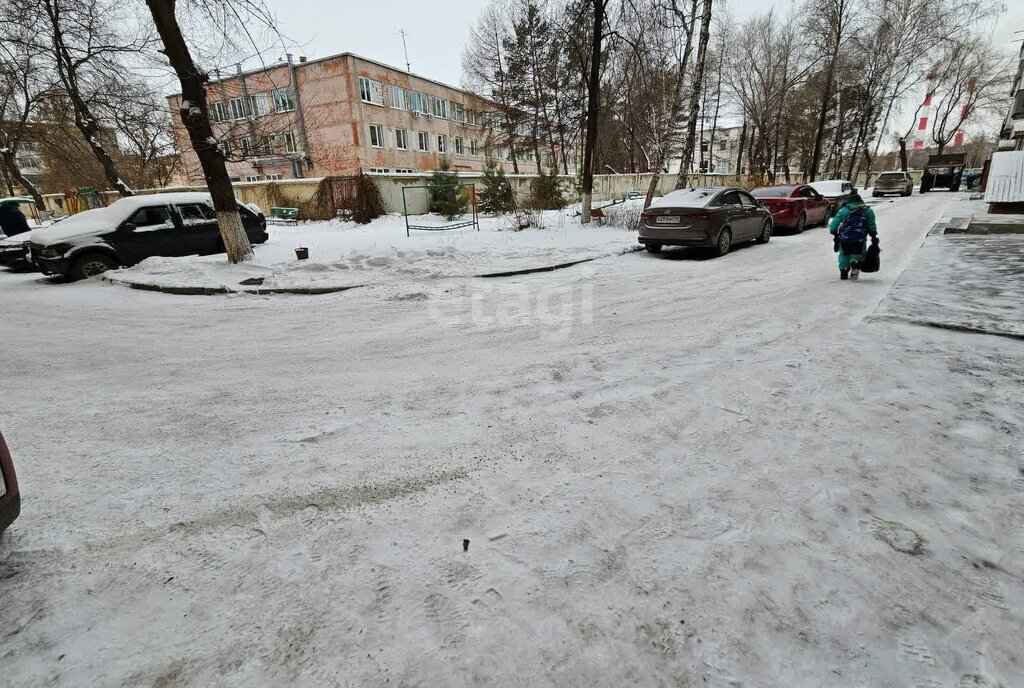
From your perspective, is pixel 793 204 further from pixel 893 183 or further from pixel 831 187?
pixel 893 183

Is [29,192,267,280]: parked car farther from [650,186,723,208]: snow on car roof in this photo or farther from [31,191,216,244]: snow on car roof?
[650,186,723,208]: snow on car roof

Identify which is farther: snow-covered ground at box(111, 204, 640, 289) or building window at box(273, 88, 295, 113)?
building window at box(273, 88, 295, 113)

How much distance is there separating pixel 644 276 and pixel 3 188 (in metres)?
52.4

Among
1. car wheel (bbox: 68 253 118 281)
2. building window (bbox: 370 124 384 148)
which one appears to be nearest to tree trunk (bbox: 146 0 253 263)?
car wheel (bbox: 68 253 118 281)

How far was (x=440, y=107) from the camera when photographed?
133 ft

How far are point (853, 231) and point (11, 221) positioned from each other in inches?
788

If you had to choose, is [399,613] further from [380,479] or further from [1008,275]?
[1008,275]

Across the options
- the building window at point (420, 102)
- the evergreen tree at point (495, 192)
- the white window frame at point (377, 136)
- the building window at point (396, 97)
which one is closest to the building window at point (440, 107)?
the building window at point (420, 102)

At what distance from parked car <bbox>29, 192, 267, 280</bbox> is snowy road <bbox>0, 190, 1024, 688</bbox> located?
6936 mm

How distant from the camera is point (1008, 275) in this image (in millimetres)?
6484

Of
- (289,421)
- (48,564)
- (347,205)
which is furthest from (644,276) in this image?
(347,205)

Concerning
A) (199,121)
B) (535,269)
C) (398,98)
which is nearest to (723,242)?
(535,269)

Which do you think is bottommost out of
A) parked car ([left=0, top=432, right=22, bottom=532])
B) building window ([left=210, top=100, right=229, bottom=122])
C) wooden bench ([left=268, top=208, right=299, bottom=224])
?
parked car ([left=0, top=432, right=22, bottom=532])

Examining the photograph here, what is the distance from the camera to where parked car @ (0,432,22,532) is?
1.99m
